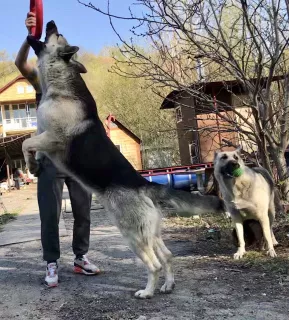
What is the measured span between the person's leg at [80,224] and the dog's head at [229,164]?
64.5 inches

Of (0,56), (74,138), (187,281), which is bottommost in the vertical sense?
(187,281)

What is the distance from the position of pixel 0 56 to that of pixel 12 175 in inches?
375

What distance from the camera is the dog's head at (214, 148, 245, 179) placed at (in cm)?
438

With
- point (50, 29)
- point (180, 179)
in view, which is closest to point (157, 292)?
point (50, 29)

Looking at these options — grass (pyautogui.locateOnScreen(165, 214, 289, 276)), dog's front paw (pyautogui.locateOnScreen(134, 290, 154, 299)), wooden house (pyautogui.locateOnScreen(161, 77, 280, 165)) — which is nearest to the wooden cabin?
wooden house (pyautogui.locateOnScreen(161, 77, 280, 165))

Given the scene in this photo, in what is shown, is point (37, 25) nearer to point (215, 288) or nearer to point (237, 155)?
point (237, 155)

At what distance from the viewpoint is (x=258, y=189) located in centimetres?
438

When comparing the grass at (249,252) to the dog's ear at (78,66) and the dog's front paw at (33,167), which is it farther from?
the dog's ear at (78,66)

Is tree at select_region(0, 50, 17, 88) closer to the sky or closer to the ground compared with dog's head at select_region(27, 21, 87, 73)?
closer to the sky

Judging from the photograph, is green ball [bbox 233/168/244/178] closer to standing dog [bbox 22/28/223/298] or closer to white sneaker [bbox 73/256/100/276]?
standing dog [bbox 22/28/223/298]

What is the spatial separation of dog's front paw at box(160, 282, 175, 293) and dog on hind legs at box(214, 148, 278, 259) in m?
1.24

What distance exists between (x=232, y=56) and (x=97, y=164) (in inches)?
102

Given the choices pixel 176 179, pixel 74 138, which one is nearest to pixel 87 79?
pixel 74 138

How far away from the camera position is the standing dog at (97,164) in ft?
10.3
